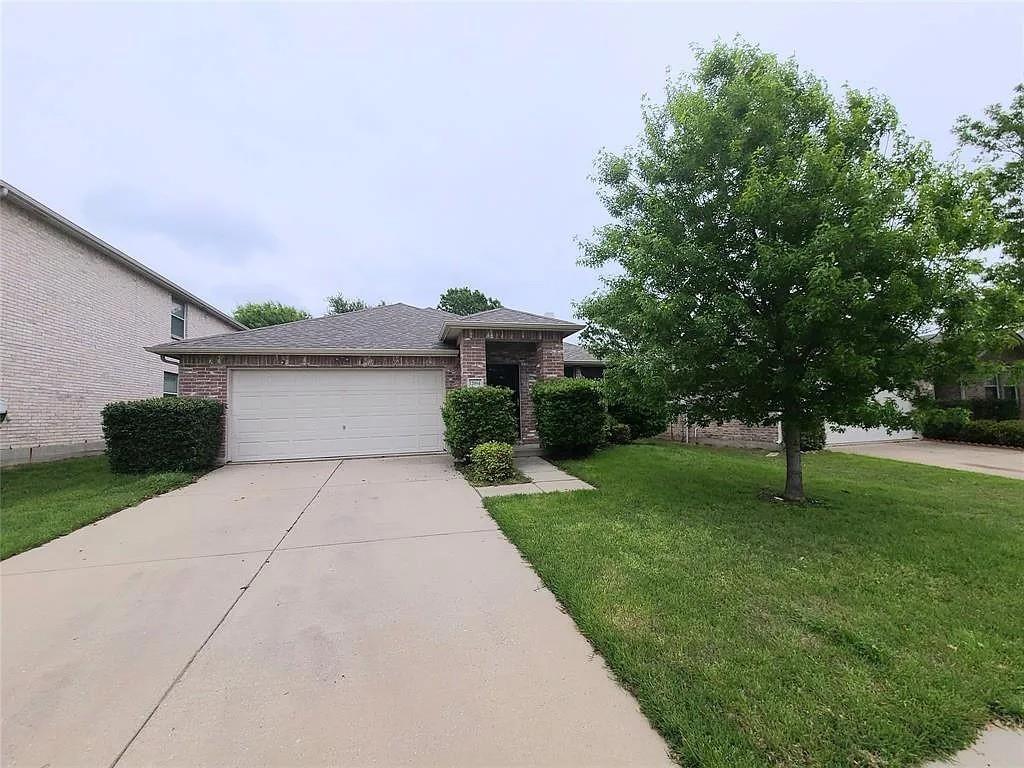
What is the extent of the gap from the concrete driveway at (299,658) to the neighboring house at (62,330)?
788 centimetres

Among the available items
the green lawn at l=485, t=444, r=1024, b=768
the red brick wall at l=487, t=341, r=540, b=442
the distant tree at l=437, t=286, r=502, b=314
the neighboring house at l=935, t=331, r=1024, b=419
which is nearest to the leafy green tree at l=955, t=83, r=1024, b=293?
the neighboring house at l=935, t=331, r=1024, b=419

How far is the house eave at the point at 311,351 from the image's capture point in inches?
362

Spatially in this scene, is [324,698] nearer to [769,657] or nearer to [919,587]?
[769,657]

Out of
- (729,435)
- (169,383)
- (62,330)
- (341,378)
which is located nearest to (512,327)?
(341,378)

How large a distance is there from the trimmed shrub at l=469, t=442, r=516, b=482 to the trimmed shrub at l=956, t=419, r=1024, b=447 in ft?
43.2

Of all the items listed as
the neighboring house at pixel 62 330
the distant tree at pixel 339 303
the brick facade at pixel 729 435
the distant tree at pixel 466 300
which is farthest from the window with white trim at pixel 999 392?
the distant tree at pixel 339 303

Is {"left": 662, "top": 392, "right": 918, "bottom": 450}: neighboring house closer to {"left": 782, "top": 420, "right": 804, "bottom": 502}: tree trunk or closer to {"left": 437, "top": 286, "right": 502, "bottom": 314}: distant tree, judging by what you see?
{"left": 782, "top": 420, "right": 804, "bottom": 502}: tree trunk

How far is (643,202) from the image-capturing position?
5.91 metres

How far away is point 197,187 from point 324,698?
14375 mm

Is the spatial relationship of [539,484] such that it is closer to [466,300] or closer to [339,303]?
[466,300]

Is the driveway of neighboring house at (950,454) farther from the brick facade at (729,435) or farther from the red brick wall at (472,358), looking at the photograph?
the red brick wall at (472,358)

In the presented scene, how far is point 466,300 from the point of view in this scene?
35.2 m

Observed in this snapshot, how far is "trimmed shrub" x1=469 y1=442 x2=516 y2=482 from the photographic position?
716 centimetres

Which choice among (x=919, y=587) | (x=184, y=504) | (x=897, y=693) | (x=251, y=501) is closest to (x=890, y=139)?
(x=919, y=587)
